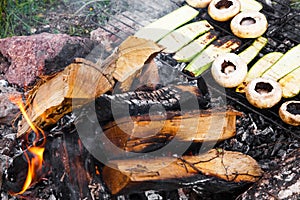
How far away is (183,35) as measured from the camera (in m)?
3.95

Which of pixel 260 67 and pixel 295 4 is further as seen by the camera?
pixel 295 4

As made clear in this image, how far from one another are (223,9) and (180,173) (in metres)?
1.81

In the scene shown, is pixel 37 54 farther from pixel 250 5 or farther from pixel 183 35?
pixel 250 5

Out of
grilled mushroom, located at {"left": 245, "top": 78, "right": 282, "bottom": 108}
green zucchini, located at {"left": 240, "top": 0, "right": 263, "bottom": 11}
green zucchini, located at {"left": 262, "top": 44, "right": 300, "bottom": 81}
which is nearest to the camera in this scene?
grilled mushroom, located at {"left": 245, "top": 78, "right": 282, "bottom": 108}

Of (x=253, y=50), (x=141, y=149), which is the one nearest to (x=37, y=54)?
(x=141, y=149)

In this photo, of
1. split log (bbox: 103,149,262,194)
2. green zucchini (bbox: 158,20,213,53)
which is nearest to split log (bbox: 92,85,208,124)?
split log (bbox: 103,149,262,194)

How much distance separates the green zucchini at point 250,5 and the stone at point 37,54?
1.45 metres

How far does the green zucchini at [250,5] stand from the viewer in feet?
13.6

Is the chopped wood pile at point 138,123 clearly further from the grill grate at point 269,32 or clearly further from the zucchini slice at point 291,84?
the zucchini slice at point 291,84

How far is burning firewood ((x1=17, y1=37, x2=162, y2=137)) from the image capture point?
282 centimetres

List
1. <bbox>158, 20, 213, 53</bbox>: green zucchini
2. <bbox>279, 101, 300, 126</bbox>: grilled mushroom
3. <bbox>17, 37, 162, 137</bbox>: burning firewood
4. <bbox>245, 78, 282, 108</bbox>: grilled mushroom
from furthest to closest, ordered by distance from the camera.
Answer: <bbox>158, 20, 213, 53</bbox>: green zucchini → <bbox>245, 78, 282, 108</bbox>: grilled mushroom → <bbox>279, 101, 300, 126</bbox>: grilled mushroom → <bbox>17, 37, 162, 137</bbox>: burning firewood

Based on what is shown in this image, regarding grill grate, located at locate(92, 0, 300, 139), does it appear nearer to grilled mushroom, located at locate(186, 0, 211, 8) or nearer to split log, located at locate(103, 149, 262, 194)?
grilled mushroom, located at locate(186, 0, 211, 8)

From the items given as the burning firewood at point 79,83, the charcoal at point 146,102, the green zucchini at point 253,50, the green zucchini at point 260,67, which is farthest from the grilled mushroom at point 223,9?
the burning firewood at point 79,83

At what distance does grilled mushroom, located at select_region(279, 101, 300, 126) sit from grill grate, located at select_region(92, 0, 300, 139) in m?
0.06
